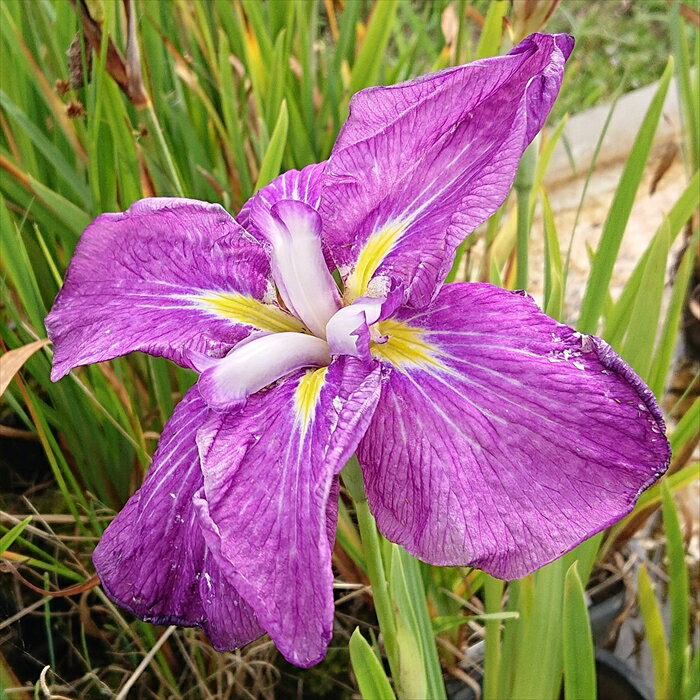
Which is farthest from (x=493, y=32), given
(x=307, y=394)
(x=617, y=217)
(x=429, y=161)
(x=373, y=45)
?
(x=307, y=394)

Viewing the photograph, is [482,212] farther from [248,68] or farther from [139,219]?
[248,68]

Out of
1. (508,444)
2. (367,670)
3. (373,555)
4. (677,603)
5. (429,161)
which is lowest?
(677,603)

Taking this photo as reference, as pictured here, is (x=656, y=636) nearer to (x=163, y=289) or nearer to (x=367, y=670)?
(x=367, y=670)

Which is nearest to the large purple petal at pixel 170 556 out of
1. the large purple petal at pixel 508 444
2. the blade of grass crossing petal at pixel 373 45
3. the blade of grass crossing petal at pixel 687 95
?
the large purple petal at pixel 508 444

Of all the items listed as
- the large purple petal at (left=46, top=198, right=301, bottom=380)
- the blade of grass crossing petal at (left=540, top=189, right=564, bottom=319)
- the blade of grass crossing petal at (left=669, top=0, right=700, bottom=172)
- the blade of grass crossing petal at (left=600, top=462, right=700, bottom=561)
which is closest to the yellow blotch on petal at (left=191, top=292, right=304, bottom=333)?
the large purple petal at (left=46, top=198, right=301, bottom=380)

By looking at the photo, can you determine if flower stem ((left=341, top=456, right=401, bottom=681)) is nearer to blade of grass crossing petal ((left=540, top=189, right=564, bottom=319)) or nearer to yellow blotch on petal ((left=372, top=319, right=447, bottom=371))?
yellow blotch on petal ((left=372, top=319, right=447, bottom=371))

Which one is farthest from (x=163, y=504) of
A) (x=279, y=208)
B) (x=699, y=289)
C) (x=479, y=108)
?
(x=699, y=289)
